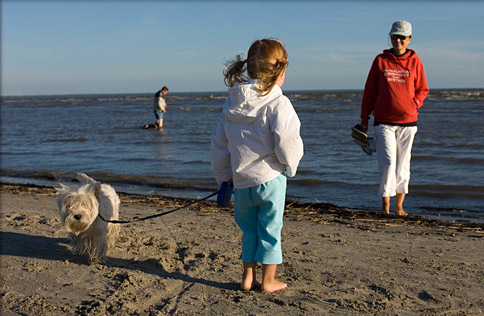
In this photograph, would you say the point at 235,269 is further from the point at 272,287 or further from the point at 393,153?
the point at 393,153

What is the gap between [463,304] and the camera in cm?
331

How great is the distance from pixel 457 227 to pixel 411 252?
1.41 m

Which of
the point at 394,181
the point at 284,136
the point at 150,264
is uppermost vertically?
the point at 284,136

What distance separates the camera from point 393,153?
5844 millimetres

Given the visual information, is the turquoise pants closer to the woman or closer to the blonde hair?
the blonde hair

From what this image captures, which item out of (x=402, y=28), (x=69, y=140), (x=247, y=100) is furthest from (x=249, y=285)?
(x=69, y=140)

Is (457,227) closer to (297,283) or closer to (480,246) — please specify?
(480,246)

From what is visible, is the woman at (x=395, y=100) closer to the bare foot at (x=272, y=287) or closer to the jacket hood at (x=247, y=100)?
the bare foot at (x=272, y=287)

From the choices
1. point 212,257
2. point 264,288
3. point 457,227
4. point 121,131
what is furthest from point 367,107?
point 121,131

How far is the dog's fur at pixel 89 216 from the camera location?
162 inches

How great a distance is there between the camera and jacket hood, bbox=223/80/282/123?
3154 millimetres

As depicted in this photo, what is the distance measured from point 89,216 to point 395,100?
3793 mm

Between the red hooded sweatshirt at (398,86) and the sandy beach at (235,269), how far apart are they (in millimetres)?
1334

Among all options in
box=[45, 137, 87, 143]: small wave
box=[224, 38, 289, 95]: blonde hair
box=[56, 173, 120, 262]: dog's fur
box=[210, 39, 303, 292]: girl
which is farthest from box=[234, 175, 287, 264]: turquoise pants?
box=[45, 137, 87, 143]: small wave
